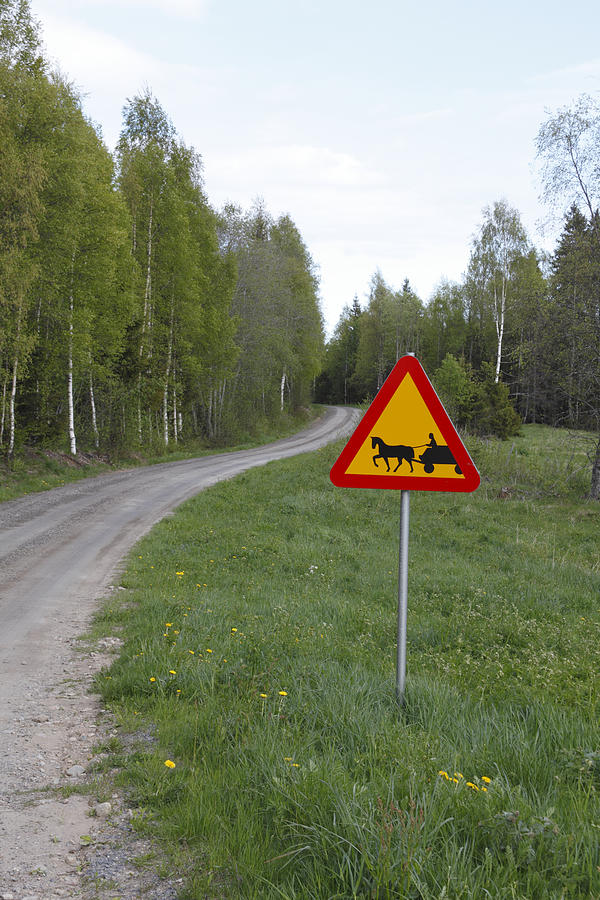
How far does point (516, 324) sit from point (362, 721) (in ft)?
47.4

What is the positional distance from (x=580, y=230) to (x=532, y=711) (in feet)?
47.2

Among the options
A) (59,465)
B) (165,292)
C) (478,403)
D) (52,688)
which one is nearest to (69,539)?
(52,688)

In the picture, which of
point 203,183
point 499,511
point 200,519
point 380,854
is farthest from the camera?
point 203,183

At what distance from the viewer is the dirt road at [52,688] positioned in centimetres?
257

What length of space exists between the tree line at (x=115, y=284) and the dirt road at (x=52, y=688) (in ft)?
20.0

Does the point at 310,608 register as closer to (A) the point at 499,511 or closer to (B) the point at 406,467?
(B) the point at 406,467

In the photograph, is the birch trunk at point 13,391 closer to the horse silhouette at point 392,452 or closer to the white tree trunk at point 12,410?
the white tree trunk at point 12,410

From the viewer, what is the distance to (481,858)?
87.6 inches

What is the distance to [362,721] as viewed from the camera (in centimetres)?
341

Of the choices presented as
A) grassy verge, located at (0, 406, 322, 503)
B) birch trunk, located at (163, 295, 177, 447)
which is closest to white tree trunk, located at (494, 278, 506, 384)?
birch trunk, located at (163, 295, 177, 447)

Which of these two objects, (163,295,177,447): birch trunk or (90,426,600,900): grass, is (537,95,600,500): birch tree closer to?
(90,426,600,900): grass

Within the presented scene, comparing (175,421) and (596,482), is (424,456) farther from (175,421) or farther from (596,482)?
(175,421)

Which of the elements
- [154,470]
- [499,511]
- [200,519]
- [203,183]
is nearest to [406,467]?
[200,519]

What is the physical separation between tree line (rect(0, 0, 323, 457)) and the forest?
63mm
